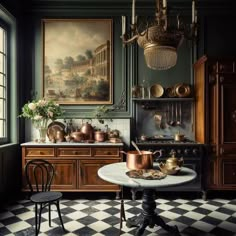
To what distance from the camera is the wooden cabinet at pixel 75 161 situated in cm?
374

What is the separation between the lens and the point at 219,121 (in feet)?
12.3

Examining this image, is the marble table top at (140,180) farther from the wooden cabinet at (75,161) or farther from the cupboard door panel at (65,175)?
the cupboard door panel at (65,175)

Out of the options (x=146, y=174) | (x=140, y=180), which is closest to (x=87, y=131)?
(x=146, y=174)

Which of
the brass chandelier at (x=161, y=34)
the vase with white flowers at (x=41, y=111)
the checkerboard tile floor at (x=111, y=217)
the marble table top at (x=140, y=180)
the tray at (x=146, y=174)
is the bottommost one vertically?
the checkerboard tile floor at (x=111, y=217)

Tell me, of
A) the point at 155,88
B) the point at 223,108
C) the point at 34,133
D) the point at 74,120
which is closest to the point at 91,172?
the point at 74,120

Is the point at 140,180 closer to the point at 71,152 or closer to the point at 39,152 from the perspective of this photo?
the point at 71,152

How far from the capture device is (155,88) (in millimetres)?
4410

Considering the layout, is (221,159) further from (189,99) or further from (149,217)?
(149,217)

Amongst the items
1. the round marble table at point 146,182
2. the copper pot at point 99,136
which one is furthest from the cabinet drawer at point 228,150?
the copper pot at point 99,136

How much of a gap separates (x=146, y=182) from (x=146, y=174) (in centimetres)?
23

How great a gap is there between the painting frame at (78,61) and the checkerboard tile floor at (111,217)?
1.84m

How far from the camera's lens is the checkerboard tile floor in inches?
109

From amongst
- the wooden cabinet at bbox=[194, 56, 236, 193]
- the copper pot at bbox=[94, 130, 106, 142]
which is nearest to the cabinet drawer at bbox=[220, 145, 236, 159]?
the wooden cabinet at bbox=[194, 56, 236, 193]

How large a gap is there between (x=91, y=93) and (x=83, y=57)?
0.69 meters
